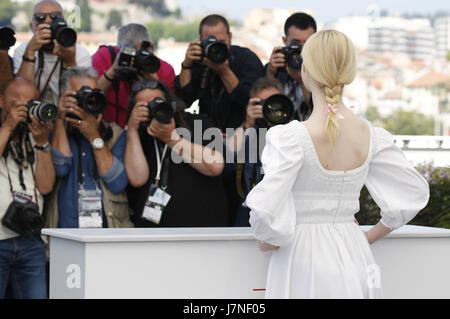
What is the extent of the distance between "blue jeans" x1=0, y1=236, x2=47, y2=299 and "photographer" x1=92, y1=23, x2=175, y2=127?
95 cm

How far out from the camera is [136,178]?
4.59 meters

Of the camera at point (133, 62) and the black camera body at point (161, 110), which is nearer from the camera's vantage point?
the black camera body at point (161, 110)

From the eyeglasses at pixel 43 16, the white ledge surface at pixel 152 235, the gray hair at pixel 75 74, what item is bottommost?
the white ledge surface at pixel 152 235

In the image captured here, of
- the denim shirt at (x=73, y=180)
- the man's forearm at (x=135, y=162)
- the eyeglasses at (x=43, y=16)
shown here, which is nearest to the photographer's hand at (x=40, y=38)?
the eyeglasses at (x=43, y=16)

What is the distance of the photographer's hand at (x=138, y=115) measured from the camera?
4605 millimetres

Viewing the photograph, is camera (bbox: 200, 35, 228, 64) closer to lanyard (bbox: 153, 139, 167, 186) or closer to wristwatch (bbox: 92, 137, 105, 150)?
lanyard (bbox: 153, 139, 167, 186)

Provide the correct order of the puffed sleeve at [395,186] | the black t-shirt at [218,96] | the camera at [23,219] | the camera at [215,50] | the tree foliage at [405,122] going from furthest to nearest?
the tree foliage at [405,122] < the black t-shirt at [218,96] < the camera at [215,50] < the camera at [23,219] < the puffed sleeve at [395,186]

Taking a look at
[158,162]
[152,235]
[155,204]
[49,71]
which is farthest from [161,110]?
[152,235]

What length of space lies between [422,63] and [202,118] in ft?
401

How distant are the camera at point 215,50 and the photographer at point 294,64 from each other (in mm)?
321

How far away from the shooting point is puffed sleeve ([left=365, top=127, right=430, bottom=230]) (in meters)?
3.25

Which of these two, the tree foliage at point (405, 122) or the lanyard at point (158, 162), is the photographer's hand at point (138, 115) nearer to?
the lanyard at point (158, 162)
